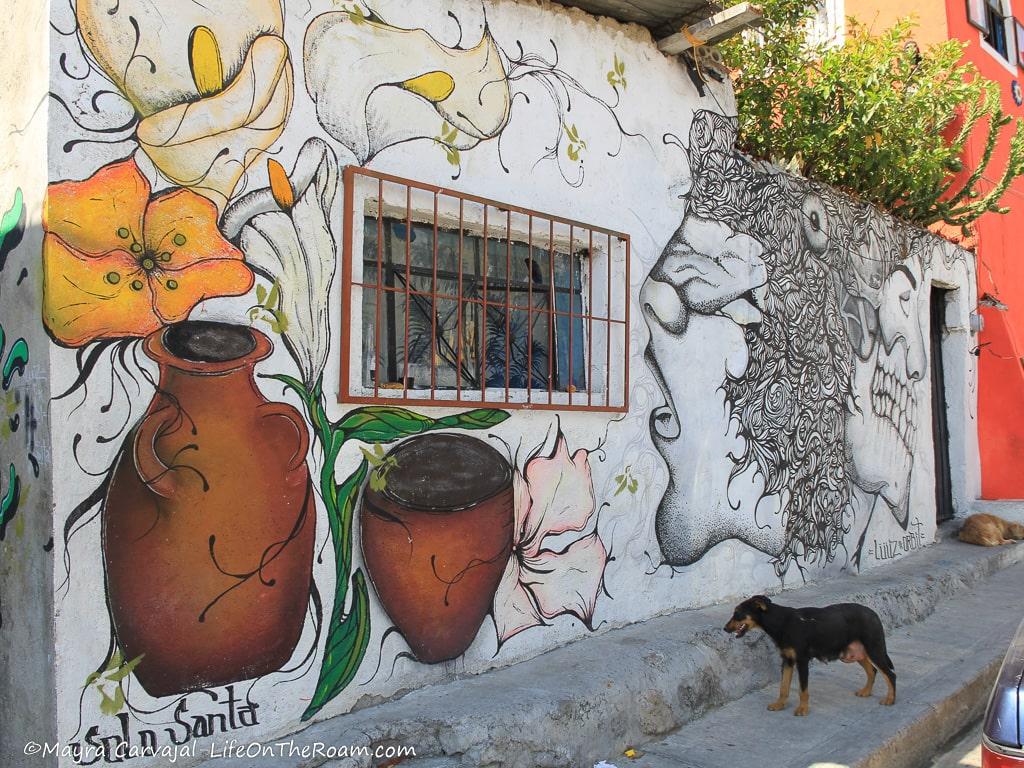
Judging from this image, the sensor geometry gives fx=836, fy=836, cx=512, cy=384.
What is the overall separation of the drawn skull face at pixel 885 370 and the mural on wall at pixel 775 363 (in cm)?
2

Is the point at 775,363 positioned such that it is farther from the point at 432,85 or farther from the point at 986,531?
the point at 986,531

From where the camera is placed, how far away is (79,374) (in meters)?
2.62

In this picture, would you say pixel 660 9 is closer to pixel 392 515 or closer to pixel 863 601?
pixel 392 515

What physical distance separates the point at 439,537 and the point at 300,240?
135cm

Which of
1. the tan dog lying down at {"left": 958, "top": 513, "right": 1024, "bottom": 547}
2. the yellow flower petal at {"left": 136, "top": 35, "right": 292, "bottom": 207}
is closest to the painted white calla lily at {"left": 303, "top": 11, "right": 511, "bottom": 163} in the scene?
the yellow flower petal at {"left": 136, "top": 35, "right": 292, "bottom": 207}

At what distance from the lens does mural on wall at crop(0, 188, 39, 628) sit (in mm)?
2734

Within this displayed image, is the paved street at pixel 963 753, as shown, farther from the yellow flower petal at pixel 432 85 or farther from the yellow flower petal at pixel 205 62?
the yellow flower petal at pixel 205 62

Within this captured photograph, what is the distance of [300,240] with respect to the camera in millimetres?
3184

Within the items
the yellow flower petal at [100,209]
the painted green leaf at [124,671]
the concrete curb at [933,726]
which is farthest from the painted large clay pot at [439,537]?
the concrete curb at [933,726]

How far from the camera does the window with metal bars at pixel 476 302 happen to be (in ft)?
11.4

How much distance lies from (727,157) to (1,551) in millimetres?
4476

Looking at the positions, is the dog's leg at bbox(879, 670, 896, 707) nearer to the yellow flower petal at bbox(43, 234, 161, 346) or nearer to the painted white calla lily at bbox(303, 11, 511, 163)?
the painted white calla lily at bbox(303, 11, 511, 163)

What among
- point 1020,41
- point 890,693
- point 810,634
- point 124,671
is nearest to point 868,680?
point 890,693

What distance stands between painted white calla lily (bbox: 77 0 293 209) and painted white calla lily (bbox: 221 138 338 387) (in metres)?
0.12
